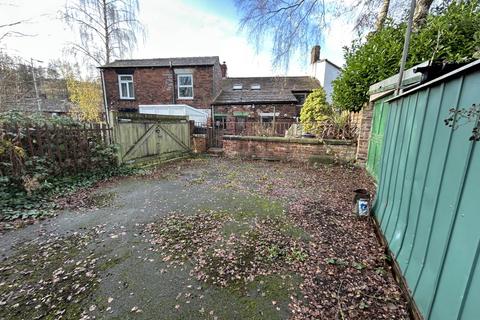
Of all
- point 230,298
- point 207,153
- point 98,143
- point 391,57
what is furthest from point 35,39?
point 391,57

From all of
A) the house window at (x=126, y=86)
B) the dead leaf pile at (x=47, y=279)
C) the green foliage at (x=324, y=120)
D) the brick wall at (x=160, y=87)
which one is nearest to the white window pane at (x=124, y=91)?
the house window at (x=126, y=86)

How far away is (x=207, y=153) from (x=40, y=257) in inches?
298

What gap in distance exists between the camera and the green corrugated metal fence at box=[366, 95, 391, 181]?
4.57 m

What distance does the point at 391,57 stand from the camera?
5.01m

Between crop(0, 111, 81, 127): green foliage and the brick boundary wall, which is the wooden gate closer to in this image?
crop(0, 111, 81, 127): green foliage

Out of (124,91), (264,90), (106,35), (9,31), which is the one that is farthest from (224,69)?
(9,31)

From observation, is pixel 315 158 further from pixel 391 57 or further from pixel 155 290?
pixel 155 290

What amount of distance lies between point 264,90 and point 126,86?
9.79 metres

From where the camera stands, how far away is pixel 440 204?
139 centimetres

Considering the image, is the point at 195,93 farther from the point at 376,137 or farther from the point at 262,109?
the point at 376,137

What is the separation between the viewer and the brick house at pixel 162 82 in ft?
44.9

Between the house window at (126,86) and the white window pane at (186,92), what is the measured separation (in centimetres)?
360

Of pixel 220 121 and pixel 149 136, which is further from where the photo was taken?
pixel 220 121

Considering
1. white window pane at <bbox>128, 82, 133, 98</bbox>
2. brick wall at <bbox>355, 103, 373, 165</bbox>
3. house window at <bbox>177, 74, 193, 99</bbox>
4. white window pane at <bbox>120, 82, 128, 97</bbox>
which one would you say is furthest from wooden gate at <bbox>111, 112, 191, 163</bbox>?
white window pane at <bbox>120, 82, 128, 97</bbox>
